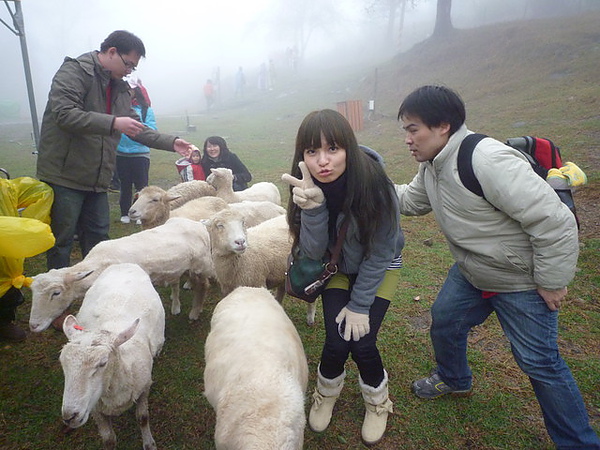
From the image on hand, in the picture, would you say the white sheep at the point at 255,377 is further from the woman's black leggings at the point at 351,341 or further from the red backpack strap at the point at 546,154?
the red backpack strap at the point at 546,154

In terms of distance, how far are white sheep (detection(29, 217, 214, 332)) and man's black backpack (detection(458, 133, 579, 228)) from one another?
3.07 metres

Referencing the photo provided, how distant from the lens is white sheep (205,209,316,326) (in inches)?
140

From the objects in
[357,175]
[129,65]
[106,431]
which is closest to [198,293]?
[106,431]

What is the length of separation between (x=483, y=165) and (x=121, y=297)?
2.80 m

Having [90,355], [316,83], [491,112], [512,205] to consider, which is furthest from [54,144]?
[316,83]

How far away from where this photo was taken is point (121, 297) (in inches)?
112

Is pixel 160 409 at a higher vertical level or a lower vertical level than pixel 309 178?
lower

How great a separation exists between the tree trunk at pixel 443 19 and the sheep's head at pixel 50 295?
90.2 feet

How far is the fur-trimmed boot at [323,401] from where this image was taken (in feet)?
8.52

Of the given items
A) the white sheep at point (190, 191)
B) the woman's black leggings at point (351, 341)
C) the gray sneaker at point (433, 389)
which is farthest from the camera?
the white sheep at point (190, 191)

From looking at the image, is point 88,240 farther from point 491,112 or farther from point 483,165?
point 491,112

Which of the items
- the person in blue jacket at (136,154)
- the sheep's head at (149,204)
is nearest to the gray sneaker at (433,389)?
the sheep's head at (149,204)

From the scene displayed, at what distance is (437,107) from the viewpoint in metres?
1.98

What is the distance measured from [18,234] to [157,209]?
7.10 feet
